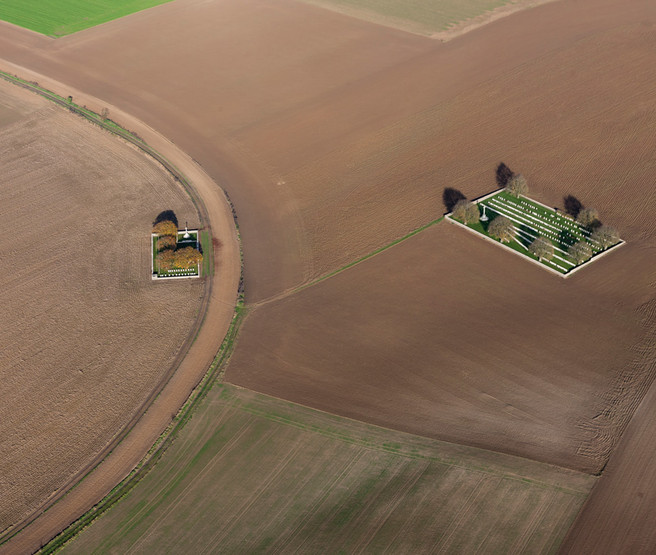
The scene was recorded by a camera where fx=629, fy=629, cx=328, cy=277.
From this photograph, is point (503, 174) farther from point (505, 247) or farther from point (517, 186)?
point (505, 247)

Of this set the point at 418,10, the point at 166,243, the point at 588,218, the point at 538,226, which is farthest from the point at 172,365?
the point at 418,10

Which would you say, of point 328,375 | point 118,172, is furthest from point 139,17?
point 328,375

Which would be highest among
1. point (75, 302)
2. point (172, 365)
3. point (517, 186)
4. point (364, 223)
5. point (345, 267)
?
point (517, 186)

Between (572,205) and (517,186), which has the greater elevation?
(517,186)

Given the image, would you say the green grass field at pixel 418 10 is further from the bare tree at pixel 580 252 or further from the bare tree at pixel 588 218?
the bare tree at pixel 580 252

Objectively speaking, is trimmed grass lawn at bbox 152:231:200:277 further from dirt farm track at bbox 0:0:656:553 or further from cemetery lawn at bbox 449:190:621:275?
cemetery lawn at bbox 449:190:621:275
